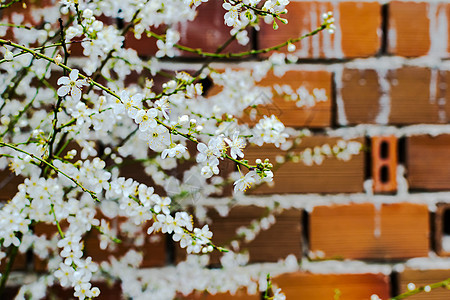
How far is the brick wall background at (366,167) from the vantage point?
73cm

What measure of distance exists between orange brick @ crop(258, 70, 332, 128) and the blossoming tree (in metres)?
0.01

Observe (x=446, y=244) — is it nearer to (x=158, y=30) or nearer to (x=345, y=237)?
(x=345, y=237)

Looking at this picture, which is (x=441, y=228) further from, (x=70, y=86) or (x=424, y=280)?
(x=70, y=86)

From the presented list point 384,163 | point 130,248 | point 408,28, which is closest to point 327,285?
point 384,163

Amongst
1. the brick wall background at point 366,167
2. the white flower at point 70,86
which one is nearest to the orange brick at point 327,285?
the brick wall background at point 366,167

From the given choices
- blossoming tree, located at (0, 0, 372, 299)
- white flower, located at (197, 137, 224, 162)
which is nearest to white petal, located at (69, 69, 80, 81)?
blossoming tree, located at (0, 0, 372, 299)

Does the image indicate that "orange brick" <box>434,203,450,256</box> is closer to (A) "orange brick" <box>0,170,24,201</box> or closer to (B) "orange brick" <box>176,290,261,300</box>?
(B) "orange brick" <box>176,290,261,300</box>

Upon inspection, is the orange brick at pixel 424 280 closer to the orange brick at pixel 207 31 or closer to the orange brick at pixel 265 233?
the orange brick at pixel 265 233

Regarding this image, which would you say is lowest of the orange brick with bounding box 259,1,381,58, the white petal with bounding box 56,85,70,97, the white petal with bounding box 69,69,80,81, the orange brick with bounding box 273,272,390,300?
the orange brick with bounding box 273,272,390,300

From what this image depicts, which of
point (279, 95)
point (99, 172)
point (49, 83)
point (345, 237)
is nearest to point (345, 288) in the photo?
point (345, 237)

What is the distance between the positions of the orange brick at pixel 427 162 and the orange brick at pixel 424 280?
142 millimetres

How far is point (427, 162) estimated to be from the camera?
29.0 inches

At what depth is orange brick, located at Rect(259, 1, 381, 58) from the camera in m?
0.71

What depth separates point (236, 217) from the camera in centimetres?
73
